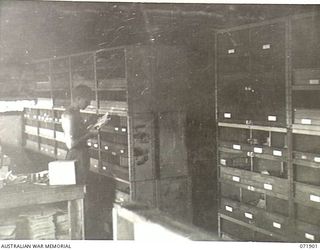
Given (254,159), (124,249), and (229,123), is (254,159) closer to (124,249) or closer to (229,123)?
(229,123)

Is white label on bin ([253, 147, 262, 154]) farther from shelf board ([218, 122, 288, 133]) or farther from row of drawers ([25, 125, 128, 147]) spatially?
row of drawers ([25, 125, 128, 147])

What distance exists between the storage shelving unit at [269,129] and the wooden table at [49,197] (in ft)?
3.80

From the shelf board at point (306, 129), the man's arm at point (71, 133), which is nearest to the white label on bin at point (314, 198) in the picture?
the shelf board at point (306, 129)

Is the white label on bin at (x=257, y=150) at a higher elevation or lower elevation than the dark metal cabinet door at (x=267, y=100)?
lower

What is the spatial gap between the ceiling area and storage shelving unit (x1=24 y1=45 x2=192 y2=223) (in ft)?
0.74

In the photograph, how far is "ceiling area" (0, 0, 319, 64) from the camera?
2.43m

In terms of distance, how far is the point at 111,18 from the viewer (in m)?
2.67

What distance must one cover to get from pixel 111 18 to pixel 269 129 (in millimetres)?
1325

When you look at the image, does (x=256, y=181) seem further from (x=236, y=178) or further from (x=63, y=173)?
(x=63, y=173)

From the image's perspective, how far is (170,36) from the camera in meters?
3.35

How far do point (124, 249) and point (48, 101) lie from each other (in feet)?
10.6

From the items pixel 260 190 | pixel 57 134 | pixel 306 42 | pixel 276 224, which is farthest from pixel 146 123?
pixel 57 134

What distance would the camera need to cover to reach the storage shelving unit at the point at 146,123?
3482 mm

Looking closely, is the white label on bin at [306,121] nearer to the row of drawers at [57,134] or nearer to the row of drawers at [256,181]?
the row of drawers at [256,181]
